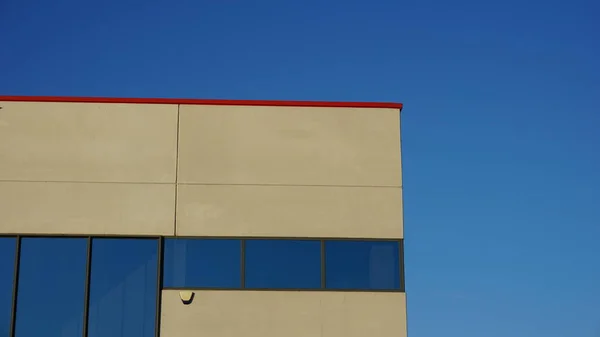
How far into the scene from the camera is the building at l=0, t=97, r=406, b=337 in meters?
27.1

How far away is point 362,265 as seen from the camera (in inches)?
1089

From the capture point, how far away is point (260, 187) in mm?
27781

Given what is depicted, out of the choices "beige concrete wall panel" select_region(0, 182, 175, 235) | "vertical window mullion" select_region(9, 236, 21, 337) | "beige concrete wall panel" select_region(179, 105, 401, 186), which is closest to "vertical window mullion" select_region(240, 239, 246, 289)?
"beige concrete wall panel" select_region(179, 105, 401, 186)

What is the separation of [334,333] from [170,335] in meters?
3.33

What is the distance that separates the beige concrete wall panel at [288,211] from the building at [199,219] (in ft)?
0.08

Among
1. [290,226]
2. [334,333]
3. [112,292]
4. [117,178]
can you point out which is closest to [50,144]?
[117,178]

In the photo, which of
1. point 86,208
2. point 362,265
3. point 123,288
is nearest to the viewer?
point 123,288

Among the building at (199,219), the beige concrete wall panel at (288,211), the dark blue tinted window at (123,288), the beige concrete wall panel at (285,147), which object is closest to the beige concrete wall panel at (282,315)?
the building at (199,219)

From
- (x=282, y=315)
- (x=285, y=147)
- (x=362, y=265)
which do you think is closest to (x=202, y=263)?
(x=282, y=315)

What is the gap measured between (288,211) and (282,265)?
1.13 metres

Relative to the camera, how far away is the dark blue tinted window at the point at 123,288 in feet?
88.7

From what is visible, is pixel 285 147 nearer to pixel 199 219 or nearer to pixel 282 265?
pixel 199 219

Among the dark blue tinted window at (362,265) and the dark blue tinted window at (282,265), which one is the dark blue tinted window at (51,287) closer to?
the dark blue tinted window at (282,265)

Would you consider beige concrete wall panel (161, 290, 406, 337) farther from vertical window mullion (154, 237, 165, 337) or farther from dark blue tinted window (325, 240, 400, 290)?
dark blue tinted window (325, 240, 400, 290)
